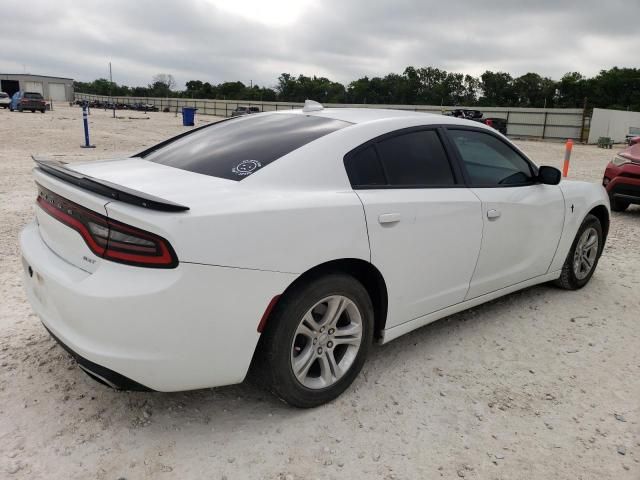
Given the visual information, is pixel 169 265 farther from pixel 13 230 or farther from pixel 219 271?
pixel 13 230

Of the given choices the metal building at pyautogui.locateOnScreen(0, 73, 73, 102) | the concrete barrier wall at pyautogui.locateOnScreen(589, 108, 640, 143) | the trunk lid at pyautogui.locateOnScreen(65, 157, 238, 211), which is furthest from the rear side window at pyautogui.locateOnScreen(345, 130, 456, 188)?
the metal building at pyautogui.locateOnScreen(0, 73, 73, 102)

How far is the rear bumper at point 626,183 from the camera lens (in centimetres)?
794

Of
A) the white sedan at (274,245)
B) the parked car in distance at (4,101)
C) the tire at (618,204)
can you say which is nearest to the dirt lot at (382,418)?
the white sedan at (274,245)

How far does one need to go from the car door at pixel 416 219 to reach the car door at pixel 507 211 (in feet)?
0.48

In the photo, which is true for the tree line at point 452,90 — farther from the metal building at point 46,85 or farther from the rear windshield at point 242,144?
the rear windshield at point 242,144

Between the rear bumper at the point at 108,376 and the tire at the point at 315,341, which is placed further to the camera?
the tire at the point at 315,341

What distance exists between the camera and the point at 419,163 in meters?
3.09

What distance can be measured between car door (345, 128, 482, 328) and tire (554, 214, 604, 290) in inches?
64.2

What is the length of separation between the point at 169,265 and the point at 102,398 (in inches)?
44.5

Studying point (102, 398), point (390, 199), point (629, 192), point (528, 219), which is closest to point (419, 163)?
point (390, 199)

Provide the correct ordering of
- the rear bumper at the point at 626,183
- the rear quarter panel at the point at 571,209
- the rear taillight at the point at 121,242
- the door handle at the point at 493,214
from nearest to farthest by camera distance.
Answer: the rear taillight at the point at 121,242, the door handle at the point at 493,214, the rear quarter panel at the point at 571,209, the rear bumper at the point at 626,183

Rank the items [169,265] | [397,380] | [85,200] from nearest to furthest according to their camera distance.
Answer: [169,265] < [85,200] < [397,380]

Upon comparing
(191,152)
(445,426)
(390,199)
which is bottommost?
(445,426)

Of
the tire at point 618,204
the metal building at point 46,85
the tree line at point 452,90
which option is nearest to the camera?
the tire at point 618,204
